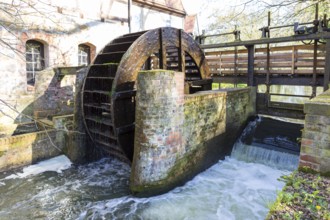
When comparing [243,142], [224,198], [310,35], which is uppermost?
[310,35]

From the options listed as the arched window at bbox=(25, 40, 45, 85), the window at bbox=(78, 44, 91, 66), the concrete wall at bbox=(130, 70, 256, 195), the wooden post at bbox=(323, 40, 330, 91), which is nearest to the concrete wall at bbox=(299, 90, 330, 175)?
the concrete wall at bbox=(130, 70, 256, 195)

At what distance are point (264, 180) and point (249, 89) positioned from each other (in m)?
2.90

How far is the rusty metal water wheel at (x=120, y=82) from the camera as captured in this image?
5168 mm

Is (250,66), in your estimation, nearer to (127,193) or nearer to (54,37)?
(127,193)

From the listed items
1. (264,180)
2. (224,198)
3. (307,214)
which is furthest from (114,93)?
(307,214)

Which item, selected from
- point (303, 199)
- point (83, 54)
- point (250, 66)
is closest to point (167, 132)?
point (303, 199)

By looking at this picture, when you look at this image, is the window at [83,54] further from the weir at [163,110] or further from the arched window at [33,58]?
the weir at [163,110]

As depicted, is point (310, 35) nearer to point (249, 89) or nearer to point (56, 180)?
point (249, 89)

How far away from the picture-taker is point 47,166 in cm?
598

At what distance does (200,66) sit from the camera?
282 inches

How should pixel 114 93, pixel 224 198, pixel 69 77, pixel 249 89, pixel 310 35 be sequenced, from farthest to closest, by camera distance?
pixel 69 77
pixel 249 89
pixel 310 35
pixel 114 93
pixel 224 198

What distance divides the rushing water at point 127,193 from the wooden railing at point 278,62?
2.51 meters

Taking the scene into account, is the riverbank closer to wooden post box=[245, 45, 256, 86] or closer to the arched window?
wooden post box=[245, 45, 256, 86]

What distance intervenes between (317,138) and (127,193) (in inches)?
134
